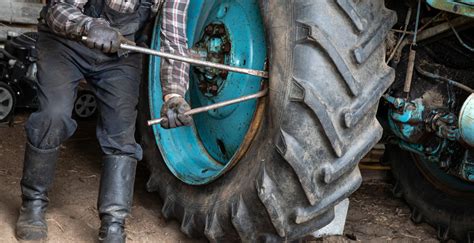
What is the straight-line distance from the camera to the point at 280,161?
2.58 metres

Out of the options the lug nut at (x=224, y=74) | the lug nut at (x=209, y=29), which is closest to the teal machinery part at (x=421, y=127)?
the lug nut at (x=224, y=74)

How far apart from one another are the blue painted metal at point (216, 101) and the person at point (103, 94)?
260 mm

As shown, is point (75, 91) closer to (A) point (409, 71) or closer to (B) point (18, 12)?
(A) point (409, 71)

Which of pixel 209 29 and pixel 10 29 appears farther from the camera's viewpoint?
pixel 10 29

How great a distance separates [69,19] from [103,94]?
0.46 metres

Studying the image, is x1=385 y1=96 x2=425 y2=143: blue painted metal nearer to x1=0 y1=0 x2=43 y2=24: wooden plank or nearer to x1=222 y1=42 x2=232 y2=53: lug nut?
x1=222 y1=42 x2=232 y2=53: lug nut

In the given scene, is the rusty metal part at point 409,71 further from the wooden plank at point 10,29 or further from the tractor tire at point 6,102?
the wooden plank at point 10,29

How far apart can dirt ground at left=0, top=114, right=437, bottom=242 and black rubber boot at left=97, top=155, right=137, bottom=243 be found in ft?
0.61

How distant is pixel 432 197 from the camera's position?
3859mm

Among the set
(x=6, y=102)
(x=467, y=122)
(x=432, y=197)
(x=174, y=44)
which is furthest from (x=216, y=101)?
(x=6, y=102)

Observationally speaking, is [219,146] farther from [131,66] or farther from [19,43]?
[19,43]

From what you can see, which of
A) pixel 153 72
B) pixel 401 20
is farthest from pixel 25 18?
pixel 401 20

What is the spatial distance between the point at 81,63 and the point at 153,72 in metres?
0.66

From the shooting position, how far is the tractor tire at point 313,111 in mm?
2477
